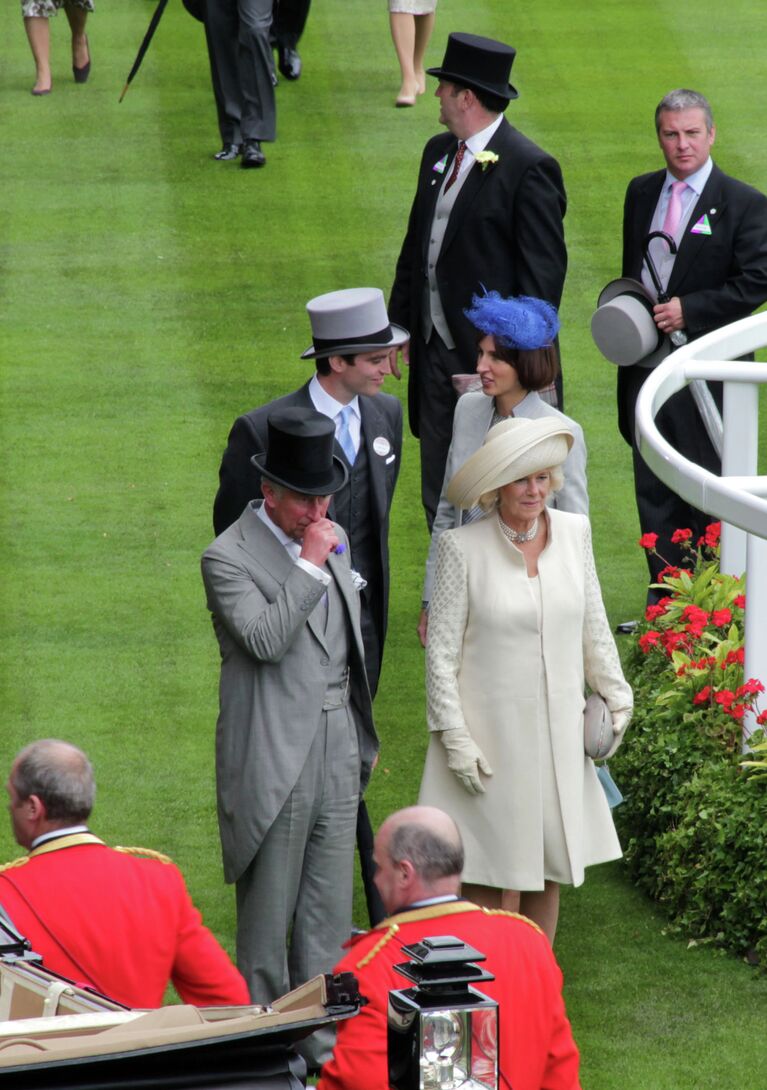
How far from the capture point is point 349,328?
5855mm

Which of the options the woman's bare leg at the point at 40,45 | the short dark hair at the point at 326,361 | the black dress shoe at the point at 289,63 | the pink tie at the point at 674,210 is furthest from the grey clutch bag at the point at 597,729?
the black dress shoe at the point at 289,63

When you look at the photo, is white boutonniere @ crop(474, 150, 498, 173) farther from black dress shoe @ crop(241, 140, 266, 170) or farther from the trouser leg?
black dress shoe @ crop(241, 140, 266, 170)

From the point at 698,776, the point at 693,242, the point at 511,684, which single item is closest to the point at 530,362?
the point at 511,684

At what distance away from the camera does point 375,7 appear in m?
16.0

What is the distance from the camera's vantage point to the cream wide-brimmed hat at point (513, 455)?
543cm

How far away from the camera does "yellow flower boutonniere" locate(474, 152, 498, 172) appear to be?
7426 mm

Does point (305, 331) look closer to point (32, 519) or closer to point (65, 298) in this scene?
point (65, 298)

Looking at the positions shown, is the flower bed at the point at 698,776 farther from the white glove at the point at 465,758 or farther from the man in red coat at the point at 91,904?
the man in red coat at the point at 91,904

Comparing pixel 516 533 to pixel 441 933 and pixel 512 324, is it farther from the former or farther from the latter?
pixel 441 933

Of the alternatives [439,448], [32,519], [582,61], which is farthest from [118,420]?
[582,61]

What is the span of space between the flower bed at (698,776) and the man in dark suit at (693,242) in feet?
4.06

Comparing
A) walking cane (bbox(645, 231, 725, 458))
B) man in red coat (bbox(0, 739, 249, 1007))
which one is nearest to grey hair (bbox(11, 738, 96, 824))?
man in red coat (bbox(0, 739, 249, 1007))

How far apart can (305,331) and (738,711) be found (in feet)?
17.3

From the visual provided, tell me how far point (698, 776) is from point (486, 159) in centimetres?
266
